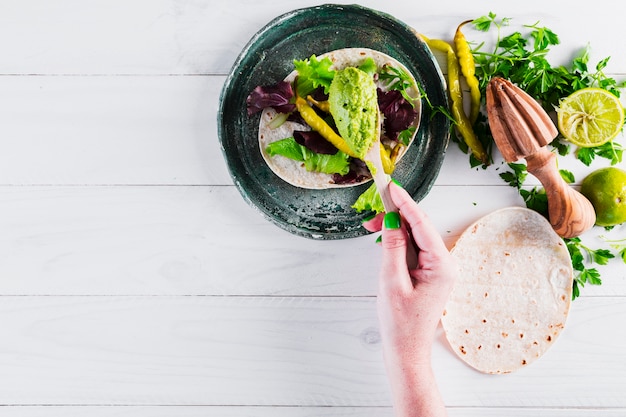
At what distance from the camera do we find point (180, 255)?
75.7 inches

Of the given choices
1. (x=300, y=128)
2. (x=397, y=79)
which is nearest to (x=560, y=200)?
(x=397, y=79)

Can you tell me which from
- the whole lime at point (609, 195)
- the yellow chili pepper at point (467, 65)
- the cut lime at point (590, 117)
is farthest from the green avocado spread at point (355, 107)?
the whole lime at point (609, 195)

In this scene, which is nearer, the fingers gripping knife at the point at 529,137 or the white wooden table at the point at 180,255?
the fingers gripping knife at the point at 529,137

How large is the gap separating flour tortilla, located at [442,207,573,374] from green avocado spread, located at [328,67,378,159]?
20.4 inches

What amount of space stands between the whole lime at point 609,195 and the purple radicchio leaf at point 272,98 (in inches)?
40.0

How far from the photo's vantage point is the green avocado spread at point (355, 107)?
A: 5.15 ft

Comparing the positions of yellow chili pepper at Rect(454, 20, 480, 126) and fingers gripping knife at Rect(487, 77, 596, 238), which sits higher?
yellow chili pepper at Rect(454, 20, 480, 126)

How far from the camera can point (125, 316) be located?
6.37 ft

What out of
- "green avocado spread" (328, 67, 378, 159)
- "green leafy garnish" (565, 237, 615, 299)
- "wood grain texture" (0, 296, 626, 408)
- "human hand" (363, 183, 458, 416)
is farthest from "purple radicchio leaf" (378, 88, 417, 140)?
"green leafy garnish" (565, 237, 615, 299)

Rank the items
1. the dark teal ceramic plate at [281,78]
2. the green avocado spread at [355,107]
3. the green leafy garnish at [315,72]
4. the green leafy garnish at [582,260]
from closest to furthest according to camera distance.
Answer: the green avocado spread at [355,107] < the green leafy garnish at [315,72] < the dark teal ceramic plate at [281,78] < the green leafy garnish at [582,260]

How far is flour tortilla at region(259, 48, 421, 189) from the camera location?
5.83 ft

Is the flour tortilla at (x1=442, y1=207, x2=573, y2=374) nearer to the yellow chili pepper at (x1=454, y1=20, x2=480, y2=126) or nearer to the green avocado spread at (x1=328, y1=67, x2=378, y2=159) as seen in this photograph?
the yellow chili pepper at (x1=454, y1=20, x2=480, y2=126)

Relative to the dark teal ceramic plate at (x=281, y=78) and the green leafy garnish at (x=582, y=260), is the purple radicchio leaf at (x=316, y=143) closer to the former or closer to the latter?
the dark teal ceramic plate at (x=281, y=78)

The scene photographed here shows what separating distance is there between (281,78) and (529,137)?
0.78 meters
